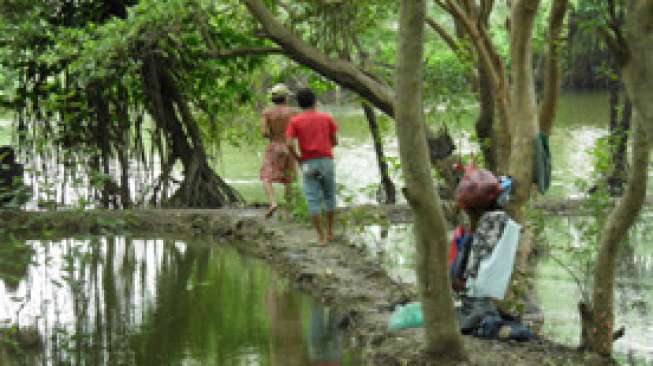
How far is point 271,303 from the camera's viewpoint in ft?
29.4

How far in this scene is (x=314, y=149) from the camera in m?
10.1

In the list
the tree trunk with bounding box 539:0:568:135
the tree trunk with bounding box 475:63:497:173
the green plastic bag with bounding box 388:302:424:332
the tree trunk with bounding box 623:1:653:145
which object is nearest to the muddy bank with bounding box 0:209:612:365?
the green plastic bag with bounding box 388:302:424:332

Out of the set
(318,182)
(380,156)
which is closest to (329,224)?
(318,182)

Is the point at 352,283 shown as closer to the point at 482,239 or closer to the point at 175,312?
the point at 175,312

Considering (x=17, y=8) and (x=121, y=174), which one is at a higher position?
(x=17, y=8)

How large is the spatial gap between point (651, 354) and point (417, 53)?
123 inches

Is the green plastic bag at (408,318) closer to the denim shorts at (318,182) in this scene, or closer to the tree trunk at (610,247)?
the tree trunk at (610,247)

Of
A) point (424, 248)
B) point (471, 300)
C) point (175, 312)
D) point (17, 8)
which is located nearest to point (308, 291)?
point (175, 312)

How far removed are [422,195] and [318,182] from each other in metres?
4.69

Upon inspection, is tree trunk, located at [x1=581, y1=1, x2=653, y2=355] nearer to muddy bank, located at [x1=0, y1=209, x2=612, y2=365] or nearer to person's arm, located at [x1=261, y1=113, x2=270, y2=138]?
muddy bank, located at [x1=0, y1=209, x2=612, y2=365]

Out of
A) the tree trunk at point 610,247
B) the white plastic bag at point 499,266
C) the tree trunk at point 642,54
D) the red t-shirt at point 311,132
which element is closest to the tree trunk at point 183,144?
the red t-shirt at point 311,132

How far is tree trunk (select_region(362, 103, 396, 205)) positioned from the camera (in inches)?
585

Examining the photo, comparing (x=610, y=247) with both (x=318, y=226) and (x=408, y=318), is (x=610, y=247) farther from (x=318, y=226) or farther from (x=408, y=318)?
(x=318, y=226)

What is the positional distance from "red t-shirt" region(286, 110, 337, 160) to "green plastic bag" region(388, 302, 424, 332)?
3293 millimetres
